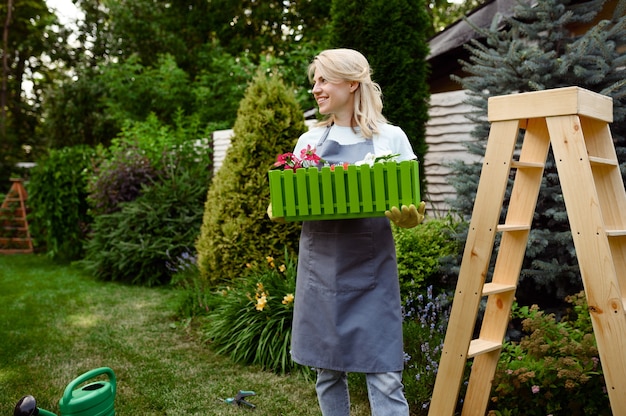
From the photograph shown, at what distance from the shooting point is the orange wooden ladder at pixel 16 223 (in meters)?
10.2

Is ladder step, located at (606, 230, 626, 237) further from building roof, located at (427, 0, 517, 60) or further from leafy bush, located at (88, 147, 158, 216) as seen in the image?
leafy bush, located at (88, 147, 158, 216)

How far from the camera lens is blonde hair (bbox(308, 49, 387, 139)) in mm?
2271

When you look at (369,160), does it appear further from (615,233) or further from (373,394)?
(615,233)

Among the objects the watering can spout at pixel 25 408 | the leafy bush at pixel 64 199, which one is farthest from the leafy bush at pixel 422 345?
the leafy bush at pixel 64 199

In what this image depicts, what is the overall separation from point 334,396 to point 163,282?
5135 mm

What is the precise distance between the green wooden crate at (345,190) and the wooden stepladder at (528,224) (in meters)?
0.54

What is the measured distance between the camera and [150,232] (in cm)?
716

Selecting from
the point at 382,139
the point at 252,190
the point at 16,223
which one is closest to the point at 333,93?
the point at 382,139

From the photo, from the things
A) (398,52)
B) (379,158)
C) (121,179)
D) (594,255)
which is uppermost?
(398,52)

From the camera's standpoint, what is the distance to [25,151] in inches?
785

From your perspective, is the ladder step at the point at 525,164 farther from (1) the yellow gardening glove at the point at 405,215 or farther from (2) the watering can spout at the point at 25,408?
(2) the watering can spout at the point at 25,408

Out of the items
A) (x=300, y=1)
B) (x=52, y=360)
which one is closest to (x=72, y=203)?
(x=52, y=360)

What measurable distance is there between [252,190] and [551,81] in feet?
8.63

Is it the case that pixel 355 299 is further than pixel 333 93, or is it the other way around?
pixel 333 93
